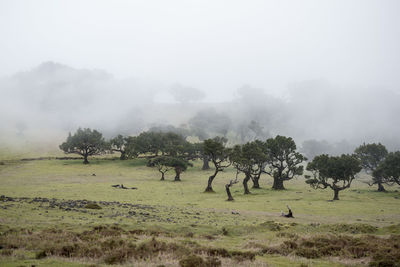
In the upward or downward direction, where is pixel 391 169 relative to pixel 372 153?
downward

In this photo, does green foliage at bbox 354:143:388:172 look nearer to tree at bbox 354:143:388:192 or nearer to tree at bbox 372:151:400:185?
tree at bbox 354:143:388:192

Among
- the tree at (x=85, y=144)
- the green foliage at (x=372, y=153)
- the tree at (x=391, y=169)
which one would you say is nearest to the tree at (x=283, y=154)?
the tree at (x=391, y=169)

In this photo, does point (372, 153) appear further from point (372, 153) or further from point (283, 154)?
point (283, 154)

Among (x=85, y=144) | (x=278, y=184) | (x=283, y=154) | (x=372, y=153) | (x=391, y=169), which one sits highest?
(x=372, y=153)

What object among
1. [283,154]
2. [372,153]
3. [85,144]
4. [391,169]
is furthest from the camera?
[85,144]

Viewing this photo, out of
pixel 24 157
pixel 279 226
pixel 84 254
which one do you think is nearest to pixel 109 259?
pixel 84 254

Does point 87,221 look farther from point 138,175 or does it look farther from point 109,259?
point 138,175

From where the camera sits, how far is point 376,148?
83.4 metres

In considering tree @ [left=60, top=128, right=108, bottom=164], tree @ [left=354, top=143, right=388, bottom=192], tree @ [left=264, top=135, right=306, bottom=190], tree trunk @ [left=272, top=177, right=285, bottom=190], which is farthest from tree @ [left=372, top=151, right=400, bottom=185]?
tree @ [left=60, top=128, right=108, bottom=164]

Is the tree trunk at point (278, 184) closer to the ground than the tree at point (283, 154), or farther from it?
closer to the ground

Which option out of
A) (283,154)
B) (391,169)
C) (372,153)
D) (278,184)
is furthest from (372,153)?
(278,184)

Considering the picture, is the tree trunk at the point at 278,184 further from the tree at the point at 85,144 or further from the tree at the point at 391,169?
the tree at the point at 85,144

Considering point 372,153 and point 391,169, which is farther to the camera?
point 372,153

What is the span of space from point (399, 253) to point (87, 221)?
22.1m
